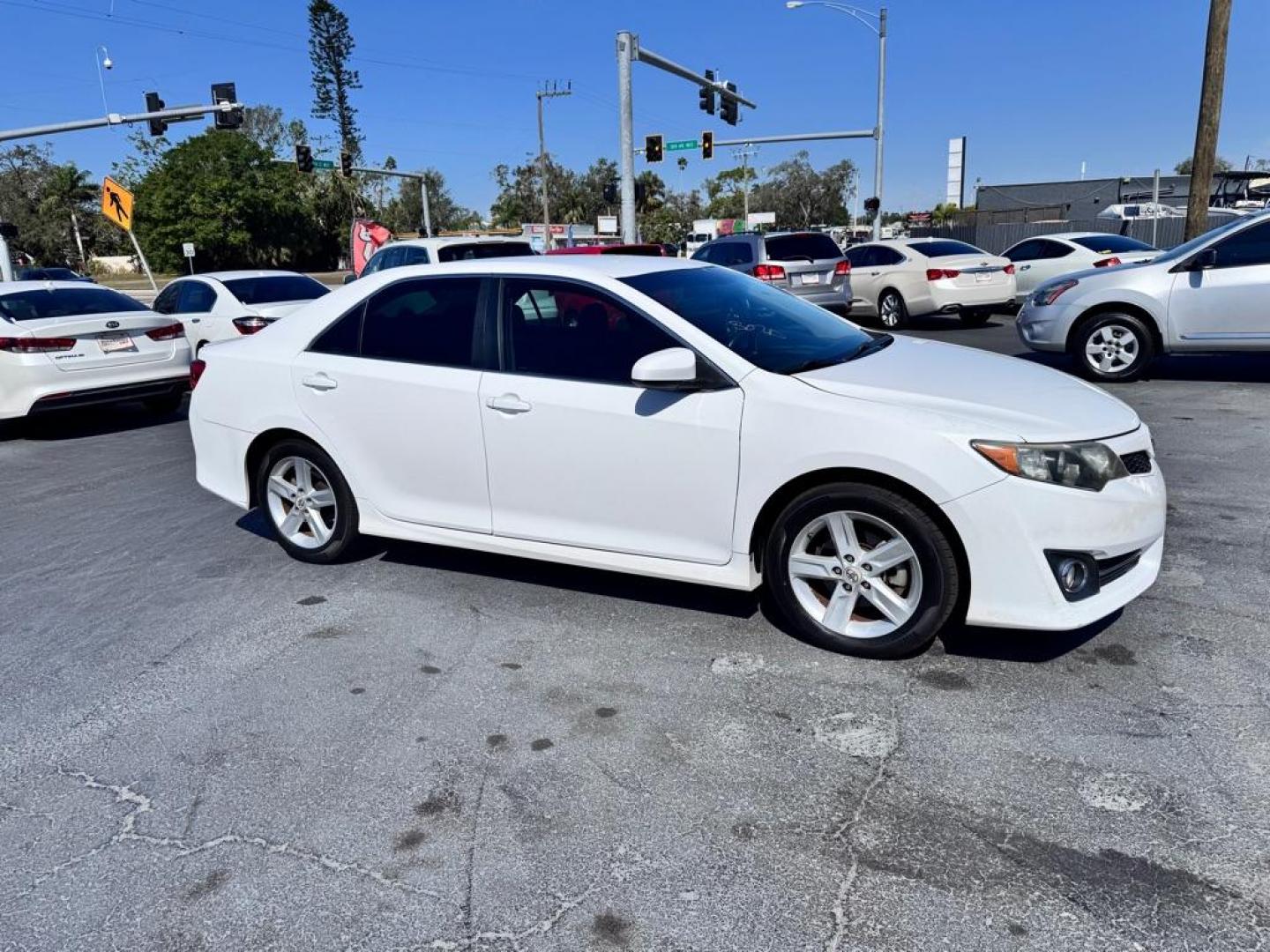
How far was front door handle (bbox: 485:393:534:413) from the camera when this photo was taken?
168 inches

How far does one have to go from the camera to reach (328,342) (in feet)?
16.3

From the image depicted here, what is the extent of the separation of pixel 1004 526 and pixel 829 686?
90 cm

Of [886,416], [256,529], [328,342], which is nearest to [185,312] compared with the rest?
[256,529]

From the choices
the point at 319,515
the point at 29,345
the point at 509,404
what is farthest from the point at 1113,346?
the point at 29,345

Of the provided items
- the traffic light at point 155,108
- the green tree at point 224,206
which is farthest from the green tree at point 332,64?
the traffic light at point 155,108

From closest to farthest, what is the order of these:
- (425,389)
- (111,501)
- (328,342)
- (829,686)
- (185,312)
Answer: (829,686)
(425,389)
(328,342)
(111,501)
(185,312)

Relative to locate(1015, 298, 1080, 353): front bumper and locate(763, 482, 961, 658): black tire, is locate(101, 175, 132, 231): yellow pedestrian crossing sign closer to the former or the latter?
locate(1015, 298, 1080, 353): front bumper

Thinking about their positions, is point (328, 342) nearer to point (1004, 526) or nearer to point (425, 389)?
point (425, 389)

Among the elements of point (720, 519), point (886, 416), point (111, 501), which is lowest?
point (111, 501)

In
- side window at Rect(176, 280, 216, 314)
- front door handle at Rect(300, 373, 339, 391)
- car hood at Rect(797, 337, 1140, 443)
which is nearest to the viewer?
car hood at Rect(797, 337, 1140, 443)

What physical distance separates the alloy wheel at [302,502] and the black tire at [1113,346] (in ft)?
26.8

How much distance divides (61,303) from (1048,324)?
33.8 ft

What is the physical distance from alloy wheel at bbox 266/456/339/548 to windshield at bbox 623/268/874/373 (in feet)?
6.95

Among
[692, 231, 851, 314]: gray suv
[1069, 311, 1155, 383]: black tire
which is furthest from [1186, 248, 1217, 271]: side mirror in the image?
[692, 231, 851, 314]: gray suv
